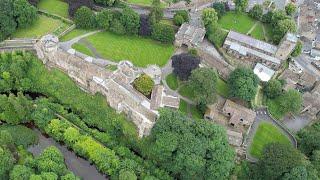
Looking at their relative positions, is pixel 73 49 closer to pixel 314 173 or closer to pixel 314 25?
pixel 314 173

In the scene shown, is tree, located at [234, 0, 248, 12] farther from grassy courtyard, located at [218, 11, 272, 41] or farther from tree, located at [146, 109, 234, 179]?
tree, located at [146, 109, 234, 179]

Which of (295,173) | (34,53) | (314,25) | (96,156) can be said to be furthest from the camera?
(314,25)

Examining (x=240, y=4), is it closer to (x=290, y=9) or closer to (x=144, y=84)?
(x=290, y=9)

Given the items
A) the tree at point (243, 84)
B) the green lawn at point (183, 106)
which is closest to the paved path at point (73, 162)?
the green lawn at point (183, 106)

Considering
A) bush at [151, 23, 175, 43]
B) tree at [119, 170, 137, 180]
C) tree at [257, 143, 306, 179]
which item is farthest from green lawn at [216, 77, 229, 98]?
tree at [119, 170, 137, 180]

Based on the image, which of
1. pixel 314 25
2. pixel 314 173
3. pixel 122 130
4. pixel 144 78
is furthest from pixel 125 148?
pixel 314 25
